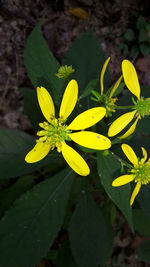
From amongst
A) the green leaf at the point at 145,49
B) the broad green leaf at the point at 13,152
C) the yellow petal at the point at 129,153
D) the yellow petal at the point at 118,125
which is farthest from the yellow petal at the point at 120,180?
the green leaf at the point at 145,49

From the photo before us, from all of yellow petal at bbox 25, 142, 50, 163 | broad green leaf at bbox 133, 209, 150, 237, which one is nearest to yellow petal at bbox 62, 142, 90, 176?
yellow petal at bbox 25, 142, 50, 163

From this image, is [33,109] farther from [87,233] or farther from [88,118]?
[87,233]

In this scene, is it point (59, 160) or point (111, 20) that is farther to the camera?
point (111, 20)

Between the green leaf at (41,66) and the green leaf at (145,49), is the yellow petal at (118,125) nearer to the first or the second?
the green leaf at (41,66)

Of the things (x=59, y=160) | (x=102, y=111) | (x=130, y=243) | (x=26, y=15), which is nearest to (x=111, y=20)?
(x=26, y=15)

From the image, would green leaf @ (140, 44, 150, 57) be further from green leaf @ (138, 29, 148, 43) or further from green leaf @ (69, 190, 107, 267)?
green leaf @ (69, 190, 107, 267)

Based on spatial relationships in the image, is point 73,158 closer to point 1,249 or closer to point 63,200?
point 63,200

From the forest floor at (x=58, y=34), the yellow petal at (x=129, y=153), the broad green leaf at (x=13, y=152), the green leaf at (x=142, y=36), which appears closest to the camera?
the yellow petal at (x=129, y=153)
